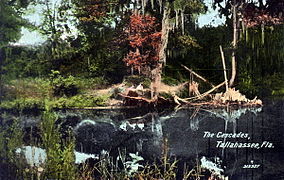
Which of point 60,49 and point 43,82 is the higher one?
point 60,49

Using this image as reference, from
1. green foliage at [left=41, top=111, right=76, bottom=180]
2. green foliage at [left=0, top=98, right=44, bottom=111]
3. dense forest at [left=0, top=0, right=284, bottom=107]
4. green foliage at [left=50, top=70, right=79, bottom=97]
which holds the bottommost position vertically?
green foliage at [left=41, top=111, right=76, bottom=180]

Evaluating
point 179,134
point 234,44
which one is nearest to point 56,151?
point 179,134

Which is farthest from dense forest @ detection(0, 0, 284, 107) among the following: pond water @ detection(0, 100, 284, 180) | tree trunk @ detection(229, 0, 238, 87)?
pond water @ detection(0, 100, 284, 180)

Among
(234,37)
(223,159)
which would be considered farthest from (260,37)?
(223,159)

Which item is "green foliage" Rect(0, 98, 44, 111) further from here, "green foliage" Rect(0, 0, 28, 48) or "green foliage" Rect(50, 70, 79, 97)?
"green foliage" Rect(0, 0, 28, 48)

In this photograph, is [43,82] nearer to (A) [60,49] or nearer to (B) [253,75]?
(A) [60,49]

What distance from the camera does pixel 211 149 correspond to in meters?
2.95

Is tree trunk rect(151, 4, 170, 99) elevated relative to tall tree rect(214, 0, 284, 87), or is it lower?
lower

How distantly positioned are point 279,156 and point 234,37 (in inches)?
44.2

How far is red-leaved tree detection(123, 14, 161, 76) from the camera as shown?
115 inches

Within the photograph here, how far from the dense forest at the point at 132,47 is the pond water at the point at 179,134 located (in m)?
0.18

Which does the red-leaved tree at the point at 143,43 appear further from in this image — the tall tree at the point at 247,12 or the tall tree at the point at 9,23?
the tall tree at the point at 9,23

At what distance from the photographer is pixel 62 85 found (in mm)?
2961

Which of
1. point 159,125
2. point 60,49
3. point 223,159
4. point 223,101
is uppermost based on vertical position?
point 60,49
